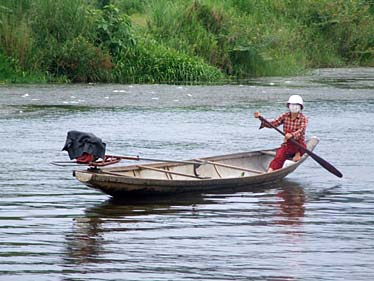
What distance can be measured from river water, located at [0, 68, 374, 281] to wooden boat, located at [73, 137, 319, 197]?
0.17 metres

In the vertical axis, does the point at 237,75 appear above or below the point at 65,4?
below

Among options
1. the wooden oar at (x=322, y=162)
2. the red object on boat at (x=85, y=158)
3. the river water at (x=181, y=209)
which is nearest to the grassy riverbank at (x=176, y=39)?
the river water at (x=181, y=209)

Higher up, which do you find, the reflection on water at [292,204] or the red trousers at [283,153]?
the red trousers at [283,153]

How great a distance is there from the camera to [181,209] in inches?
544

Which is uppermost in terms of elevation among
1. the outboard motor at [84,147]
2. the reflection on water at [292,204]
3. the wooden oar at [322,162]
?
the outboard motor at [84,147]

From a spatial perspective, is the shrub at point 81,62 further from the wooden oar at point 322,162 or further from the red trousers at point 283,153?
the wooden oar at point 322,162

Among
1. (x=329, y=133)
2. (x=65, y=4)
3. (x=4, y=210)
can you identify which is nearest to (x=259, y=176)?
(x=4, y=210)

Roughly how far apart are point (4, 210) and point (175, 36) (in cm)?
2293

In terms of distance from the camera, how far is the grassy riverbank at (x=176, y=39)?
31.8 meters

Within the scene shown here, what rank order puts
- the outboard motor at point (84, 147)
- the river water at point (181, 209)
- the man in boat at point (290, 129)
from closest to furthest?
the river water at point (181, 209)
the outboard motor at point (84, 147)
the man in boat at point (290, 129)

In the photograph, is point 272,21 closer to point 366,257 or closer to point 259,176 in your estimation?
point 259,176

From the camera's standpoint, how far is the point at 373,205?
14.4 m

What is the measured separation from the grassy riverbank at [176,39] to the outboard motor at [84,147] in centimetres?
1826

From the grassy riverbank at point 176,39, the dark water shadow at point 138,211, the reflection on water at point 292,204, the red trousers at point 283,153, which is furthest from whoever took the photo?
the grassy riverbank at point 176,39
